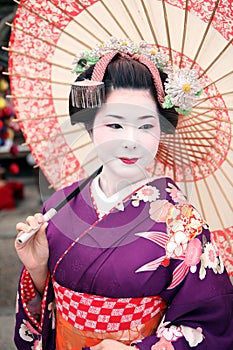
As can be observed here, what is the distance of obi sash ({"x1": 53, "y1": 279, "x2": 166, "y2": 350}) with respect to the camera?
1677mm

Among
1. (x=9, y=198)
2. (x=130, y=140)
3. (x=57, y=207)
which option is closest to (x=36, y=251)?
(x=57, y=207)

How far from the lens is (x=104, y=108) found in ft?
5.64

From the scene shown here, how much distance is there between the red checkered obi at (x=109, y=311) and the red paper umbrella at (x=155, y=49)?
0.46 metres

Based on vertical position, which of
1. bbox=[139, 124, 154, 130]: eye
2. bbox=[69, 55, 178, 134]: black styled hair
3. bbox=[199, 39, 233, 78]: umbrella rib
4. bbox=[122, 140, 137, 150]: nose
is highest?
bbox=[199, 39, 233, 78]: umbrella rib

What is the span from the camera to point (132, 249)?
65.5 inches

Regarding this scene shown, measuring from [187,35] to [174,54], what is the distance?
8 cm

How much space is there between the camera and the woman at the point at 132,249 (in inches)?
64.3

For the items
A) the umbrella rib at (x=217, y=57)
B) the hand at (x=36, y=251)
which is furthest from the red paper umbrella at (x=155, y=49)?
the hand at (x=36, y=251)

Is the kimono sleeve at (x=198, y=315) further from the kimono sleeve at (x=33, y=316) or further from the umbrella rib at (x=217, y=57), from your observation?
the umbrella rib at (x=217, y=57)

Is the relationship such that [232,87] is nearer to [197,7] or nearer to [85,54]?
[197,7]

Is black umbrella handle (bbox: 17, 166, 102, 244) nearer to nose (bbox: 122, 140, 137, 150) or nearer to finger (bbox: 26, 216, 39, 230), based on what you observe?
finger (bbox: 26, 216, 39, 230)

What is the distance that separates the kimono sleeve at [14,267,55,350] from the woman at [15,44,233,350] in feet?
0.33

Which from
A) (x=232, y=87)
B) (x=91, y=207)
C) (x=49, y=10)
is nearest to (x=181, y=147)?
(x=232, y=87)

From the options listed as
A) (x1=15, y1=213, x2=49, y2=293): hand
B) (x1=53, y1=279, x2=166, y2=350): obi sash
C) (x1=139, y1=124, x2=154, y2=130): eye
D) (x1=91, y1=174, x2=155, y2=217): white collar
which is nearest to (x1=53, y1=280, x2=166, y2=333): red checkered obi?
(x1=53, y1=279, x2=166, y2=350): obi sash
